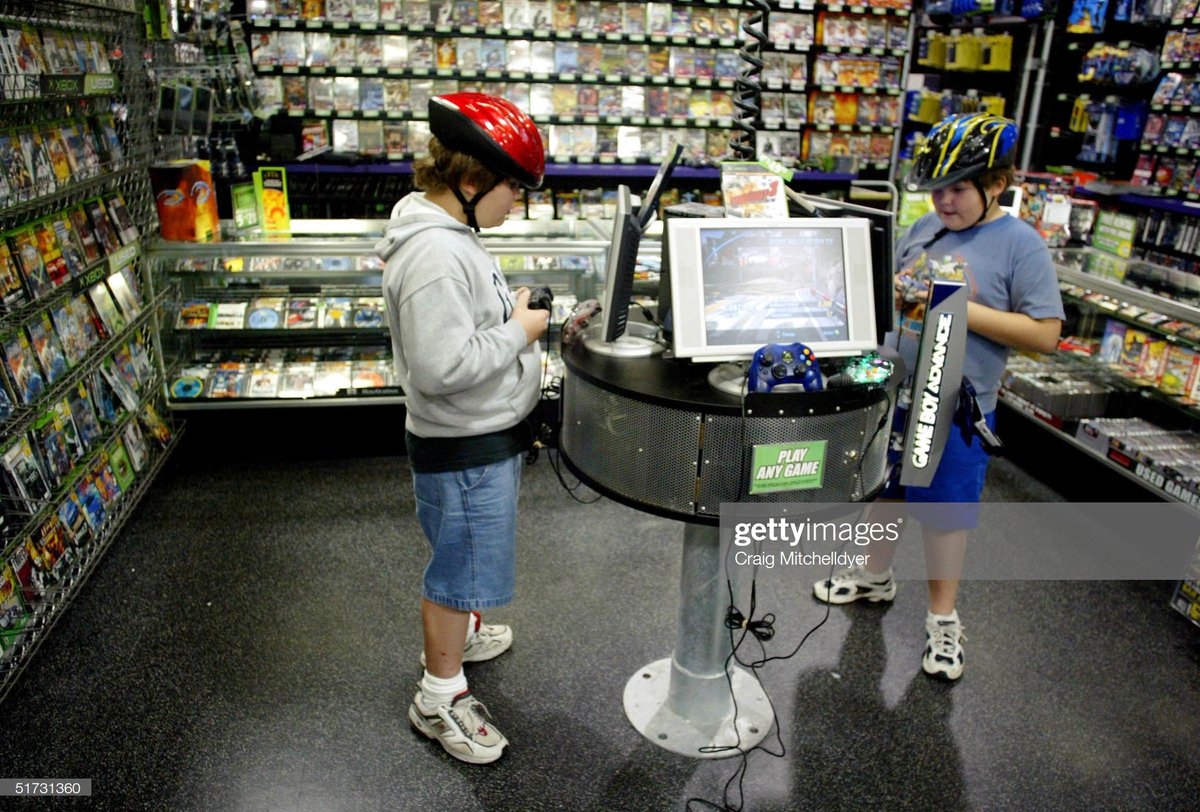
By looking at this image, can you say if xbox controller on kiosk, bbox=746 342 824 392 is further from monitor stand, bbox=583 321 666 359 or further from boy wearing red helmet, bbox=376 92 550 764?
boy wearing red helmet, bbox=376 92 550 764

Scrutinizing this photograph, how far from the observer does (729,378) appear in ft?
6.04

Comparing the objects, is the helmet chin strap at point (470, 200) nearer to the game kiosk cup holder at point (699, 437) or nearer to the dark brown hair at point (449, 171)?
the dark brown hair at point (449, 171)

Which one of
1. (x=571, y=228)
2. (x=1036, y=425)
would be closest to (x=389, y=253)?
(x=571, y=228)

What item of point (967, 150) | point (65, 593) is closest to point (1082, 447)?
point (967, 150)

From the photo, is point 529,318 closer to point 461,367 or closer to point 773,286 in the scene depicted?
point 461,367

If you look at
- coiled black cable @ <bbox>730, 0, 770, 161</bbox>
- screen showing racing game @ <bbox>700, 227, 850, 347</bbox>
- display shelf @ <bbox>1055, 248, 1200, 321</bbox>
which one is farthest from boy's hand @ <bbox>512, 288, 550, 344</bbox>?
display shelf @ <bbox>1055, 248, 1200, 321</bbox>

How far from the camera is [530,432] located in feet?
6.75

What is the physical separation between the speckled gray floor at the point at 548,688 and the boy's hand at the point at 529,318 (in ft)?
3.63

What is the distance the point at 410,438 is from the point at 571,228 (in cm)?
211

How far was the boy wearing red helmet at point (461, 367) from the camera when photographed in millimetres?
1741

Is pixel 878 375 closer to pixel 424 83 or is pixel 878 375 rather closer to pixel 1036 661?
pixel 1036 661

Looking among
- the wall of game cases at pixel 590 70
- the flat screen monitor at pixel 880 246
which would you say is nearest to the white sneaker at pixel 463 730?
the flat screen monitor at pixel 880 246

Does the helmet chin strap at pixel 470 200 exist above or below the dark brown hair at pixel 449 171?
below

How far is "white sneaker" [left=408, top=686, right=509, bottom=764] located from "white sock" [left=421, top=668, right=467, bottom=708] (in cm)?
1
